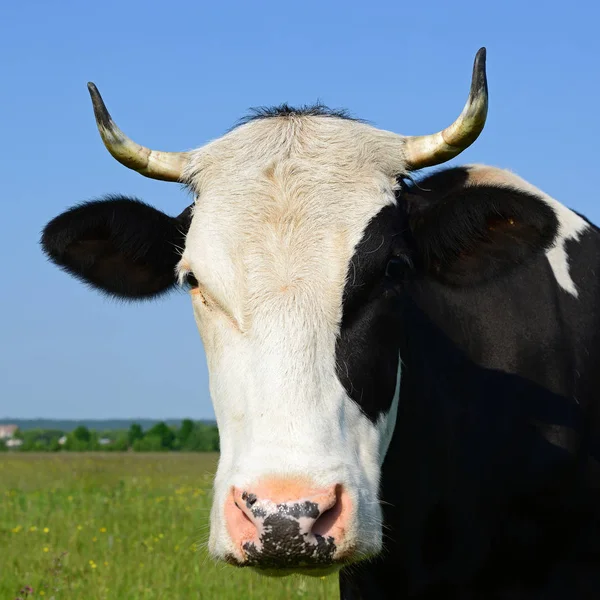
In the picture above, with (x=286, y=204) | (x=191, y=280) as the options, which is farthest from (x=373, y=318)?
(x=191, y=280)

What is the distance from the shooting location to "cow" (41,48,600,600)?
3.91 metres

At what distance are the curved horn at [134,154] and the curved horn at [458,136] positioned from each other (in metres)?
1.22

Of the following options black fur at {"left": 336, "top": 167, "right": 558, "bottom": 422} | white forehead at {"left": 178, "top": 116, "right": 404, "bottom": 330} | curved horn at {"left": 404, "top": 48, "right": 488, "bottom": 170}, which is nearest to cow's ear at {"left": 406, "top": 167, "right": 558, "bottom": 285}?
black fur at {"left": 336, "top": 167, "right": 558, "bottom": 422}

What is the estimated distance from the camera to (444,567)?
5.29m

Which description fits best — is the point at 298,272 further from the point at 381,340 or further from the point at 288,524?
the point at 288,524

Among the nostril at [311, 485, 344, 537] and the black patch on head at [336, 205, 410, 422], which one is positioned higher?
the black patch on head at [336, 205, 410, 422]

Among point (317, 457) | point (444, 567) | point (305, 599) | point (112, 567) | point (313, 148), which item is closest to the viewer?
point (317, 457)

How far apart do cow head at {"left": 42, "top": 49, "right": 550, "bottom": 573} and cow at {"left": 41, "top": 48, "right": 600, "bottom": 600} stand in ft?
0.03

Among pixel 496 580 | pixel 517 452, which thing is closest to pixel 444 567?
pixel 496 580

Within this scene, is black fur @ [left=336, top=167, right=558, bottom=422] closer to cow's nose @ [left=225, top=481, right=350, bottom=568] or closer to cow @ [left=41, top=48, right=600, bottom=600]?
cow @ [left=41, top=48, right=600, bottom=600]

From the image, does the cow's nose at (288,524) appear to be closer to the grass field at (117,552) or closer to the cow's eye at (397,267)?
the grass field at (117,552)

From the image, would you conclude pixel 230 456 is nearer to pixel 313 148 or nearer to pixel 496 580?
pixel 313 148

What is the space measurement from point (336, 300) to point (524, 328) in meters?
1.76

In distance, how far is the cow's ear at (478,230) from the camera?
4.99 metres
